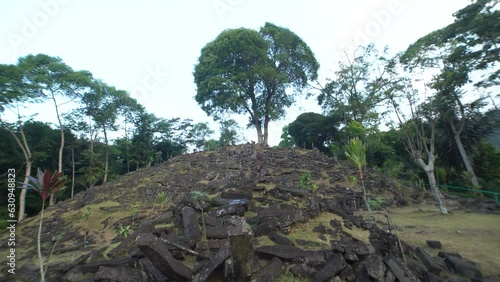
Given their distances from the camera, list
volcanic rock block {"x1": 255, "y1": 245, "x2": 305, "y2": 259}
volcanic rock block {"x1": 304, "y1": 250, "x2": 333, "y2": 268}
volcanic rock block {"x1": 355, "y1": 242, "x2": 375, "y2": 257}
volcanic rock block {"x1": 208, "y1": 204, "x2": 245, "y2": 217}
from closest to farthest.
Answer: volcanic rock block {"x1": 304, "y1": 250, "x2": 333, "y2": 268}, volcanic rock block {"x1": 255, "y1": 245, "x2": 305, "y2": 259}, volcanic rock block {"x1": 355, "y1": 242, "x2": 375, "y2": 257}, volcanic rock block {"x1": 208, "y1": 204, "x2": 245, "y2": 217}

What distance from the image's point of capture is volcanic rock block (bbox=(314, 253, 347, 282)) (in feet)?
15.1

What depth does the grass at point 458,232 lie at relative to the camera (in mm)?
6504

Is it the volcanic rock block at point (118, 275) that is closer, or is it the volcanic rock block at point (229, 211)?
the volcanic rock block at point (118, 275)

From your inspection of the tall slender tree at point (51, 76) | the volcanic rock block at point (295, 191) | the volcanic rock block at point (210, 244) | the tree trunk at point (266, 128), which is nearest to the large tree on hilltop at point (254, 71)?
the tree trunk at point (266, 128)

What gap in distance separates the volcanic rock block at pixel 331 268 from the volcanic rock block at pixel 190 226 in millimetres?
2777

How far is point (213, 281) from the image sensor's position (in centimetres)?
427

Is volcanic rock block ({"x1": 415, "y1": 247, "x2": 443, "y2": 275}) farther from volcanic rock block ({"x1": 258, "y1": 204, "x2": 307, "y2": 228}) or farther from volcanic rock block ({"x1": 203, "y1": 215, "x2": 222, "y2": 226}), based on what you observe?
volcanic rock block ({"x1": 203, "y1": 215, "x2": 222, "y2": 226})

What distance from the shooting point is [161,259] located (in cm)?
425

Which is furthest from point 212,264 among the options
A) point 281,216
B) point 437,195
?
point 437,195

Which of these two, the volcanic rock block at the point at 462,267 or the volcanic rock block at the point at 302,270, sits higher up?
the volcanic rock block at the point at 302,270

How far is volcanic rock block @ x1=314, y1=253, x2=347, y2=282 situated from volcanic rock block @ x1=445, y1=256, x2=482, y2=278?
112 inches

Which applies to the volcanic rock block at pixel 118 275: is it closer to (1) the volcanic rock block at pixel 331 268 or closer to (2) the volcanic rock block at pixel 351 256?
(1) the volcanic rock block at pixel 331 268

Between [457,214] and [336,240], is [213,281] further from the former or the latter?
[457,214]

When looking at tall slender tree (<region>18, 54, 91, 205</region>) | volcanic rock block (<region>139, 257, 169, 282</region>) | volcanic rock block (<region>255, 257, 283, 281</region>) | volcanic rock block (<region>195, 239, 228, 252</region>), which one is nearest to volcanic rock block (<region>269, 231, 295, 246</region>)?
volcanic rock block (<region>255, 257, 283, 281</region>)
